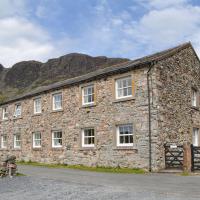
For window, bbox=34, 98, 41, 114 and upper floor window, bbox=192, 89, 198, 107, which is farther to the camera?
window, bbox=34, 98, 41, 114

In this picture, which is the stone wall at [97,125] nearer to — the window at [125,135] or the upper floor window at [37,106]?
the window at [125,135]

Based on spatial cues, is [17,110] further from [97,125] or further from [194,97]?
[194,97]

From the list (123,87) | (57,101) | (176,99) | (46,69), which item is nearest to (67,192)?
(123,87)

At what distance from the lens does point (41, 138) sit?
26.3m

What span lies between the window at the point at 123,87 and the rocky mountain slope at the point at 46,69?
7409 cm

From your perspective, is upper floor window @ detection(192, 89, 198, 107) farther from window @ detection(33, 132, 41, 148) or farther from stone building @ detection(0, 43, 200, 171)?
window @ detection(33, 132, 41, 148)

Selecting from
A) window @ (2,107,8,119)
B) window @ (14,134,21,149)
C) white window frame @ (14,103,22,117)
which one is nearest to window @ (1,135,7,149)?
window @ (2,107,8,119)

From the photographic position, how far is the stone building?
62.0 ft

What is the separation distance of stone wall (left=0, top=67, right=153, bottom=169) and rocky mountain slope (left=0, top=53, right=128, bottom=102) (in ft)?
224

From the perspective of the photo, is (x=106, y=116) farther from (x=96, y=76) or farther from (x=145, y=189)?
(x=145, y=189)

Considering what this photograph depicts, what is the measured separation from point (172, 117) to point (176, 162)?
8.98ft

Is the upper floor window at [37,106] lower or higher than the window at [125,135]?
higher

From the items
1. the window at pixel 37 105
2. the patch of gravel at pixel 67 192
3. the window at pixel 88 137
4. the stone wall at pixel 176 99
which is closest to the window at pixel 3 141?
the window at pixel 37 105

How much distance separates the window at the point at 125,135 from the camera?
64.4 feet
